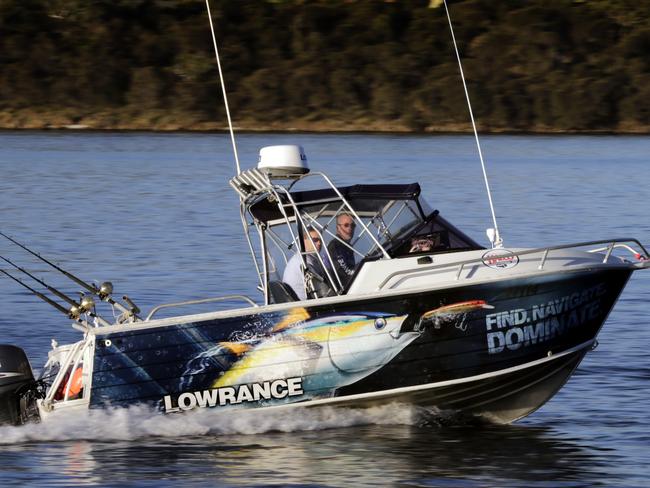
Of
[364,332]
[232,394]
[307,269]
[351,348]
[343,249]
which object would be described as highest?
[343,249]

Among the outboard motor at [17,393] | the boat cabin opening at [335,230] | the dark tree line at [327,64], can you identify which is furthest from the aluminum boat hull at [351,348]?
the dark tree line at [327,64]

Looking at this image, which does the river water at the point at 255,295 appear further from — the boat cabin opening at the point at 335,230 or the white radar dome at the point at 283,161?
the white radar dome at the point at 283,161

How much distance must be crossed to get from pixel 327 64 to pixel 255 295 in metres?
39.5

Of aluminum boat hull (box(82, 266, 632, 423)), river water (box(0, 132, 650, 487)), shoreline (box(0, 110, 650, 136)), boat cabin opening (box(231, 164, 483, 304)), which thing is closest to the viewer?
river water (box(0, 132, 650, 487))

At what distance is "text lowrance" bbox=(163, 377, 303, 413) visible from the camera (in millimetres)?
10188

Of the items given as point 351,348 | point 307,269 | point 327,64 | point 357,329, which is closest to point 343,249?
point 307,269

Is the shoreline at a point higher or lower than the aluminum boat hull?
higher

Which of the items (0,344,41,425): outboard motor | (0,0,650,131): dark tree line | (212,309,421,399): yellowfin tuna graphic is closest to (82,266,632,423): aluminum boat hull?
(212,309,421,399): yellowfin tuna graphic

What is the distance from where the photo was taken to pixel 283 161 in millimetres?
10633

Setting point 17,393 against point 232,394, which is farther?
point 17,393

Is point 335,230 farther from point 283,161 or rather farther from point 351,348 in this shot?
point 351,348

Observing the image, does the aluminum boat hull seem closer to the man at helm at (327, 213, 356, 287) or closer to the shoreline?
the man at helm at (327, 213, 356, 287)

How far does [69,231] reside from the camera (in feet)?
74.1

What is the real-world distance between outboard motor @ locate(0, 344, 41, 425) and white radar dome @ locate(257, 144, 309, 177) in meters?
2.43
